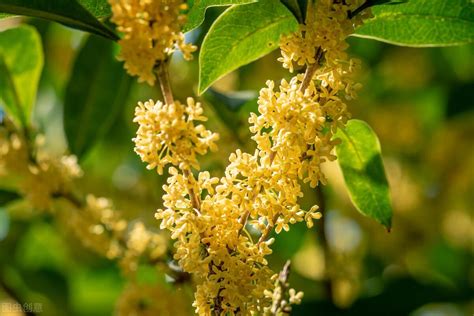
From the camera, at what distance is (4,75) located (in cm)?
221

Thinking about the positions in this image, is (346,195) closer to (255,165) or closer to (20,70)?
(20,70)

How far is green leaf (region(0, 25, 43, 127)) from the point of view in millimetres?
2145

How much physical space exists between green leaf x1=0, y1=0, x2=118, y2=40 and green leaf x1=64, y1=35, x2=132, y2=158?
860mm

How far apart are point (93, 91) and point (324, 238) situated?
895 millimetres

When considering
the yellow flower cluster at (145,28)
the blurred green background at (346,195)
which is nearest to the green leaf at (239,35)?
the yellow flower cluster at (145,28)


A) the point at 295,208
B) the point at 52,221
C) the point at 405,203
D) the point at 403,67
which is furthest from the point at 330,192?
the point at 295,208

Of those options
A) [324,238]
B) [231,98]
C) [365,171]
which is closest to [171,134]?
[365,171]

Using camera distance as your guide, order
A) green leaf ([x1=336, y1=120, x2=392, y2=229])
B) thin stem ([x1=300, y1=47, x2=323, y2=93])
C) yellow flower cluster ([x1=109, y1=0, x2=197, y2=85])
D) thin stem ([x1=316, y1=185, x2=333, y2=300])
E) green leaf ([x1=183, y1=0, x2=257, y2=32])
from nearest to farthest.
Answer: yellow flower cluster ([x1=109, y1=0, x2=197, y2=85]) < thin stem ([x1=300, y1=47, x2=323, y2=93]) < green leaf ([x1=183, y1=0, x2=257, y2=32]) < green leaf ([x1=336, y1=120, x2=392, y2=229]) < thin stem ([x1=316, y1=185, x2=333, y2=300])

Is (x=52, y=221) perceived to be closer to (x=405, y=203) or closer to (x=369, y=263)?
(x=369, y=263)

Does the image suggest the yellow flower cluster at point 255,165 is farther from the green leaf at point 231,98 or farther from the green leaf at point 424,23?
the green leaf at point 231,98

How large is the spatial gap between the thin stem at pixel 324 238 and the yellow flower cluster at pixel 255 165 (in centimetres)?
80

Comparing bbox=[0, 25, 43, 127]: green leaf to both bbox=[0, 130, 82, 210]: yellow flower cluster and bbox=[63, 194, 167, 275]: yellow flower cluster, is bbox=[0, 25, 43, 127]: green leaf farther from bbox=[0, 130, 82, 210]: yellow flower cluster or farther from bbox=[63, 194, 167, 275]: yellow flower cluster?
bbox=[63, 194, 167, 275]: yellow flower cluster

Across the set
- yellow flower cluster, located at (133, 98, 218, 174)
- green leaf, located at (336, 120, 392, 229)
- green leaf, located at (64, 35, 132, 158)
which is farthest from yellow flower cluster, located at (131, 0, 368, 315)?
green leaf, located at (64, 35, 132, 158)

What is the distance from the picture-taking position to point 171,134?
1.20m
